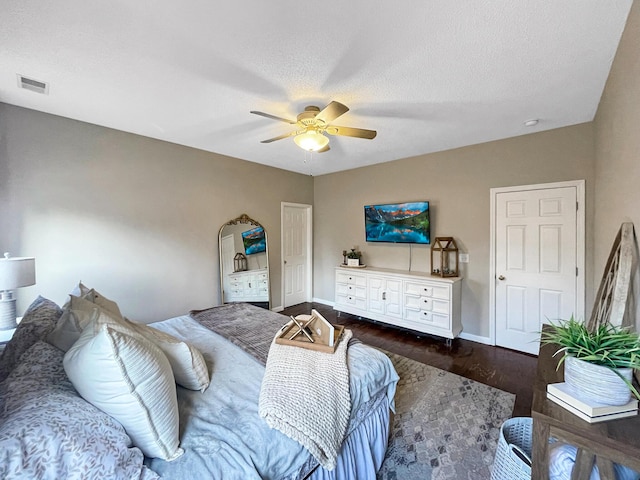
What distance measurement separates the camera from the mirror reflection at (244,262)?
409 centimetres

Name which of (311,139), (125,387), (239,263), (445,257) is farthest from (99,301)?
(445,257)

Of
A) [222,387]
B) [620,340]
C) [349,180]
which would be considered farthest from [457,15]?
[349,180]

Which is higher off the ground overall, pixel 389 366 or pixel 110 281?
pixel 110 281

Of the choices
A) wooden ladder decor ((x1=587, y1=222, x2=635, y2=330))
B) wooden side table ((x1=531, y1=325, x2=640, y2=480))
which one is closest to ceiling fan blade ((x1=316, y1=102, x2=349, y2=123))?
wooden ladder decor ((x1=587, y1=222, x2=635, y2=330))

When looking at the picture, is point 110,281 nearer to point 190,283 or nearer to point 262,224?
point 190,283

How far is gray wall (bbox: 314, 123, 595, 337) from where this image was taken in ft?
9.83

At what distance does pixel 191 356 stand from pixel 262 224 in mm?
3365

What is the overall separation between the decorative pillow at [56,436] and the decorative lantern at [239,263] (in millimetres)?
3195

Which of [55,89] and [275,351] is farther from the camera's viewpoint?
[55,89]

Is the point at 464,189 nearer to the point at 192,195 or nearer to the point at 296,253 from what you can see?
the point at 296,253

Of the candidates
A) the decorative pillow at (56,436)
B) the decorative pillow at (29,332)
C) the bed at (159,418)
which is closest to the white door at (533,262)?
the bed at (159,418)

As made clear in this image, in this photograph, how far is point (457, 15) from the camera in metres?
1.48

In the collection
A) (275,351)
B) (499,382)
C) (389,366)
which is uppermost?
(275,351)

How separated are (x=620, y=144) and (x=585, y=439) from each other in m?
1.87
